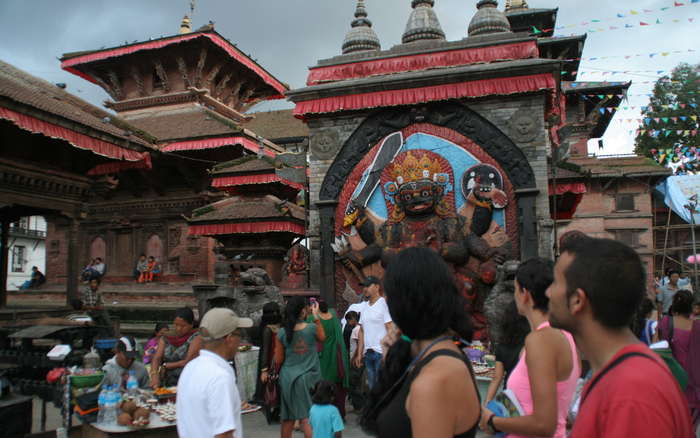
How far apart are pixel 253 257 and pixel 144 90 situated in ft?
37.0

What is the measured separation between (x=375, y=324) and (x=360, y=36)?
32.0 ft

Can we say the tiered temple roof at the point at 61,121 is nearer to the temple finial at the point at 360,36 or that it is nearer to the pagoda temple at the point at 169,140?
the pagoda temple at the point at 169,140

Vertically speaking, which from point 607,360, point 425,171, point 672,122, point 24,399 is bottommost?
point 24,399

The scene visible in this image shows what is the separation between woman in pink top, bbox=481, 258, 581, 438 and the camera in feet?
8.42

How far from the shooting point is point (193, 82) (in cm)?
2156

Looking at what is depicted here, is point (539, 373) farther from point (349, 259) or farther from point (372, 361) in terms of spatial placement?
point (349, 259)

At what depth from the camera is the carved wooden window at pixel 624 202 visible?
981 inches

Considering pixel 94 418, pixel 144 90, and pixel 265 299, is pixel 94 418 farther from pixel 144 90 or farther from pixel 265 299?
pixel 144 90

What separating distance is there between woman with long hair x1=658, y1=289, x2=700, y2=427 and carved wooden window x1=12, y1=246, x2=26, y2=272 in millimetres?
43332

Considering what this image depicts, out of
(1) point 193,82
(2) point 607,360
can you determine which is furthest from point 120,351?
(1) point 193,82

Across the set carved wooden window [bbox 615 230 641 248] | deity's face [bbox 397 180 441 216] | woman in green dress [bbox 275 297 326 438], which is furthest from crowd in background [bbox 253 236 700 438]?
carved wooden window [bbox 615 230 641 248]

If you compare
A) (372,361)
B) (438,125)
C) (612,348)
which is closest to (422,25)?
(438,125)

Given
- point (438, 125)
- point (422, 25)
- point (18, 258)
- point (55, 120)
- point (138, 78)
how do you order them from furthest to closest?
point (18, 258)
point (138, 78)
point (422, 25)
point (438, 125)
point (55, 120)

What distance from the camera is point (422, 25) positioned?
45.0ft
